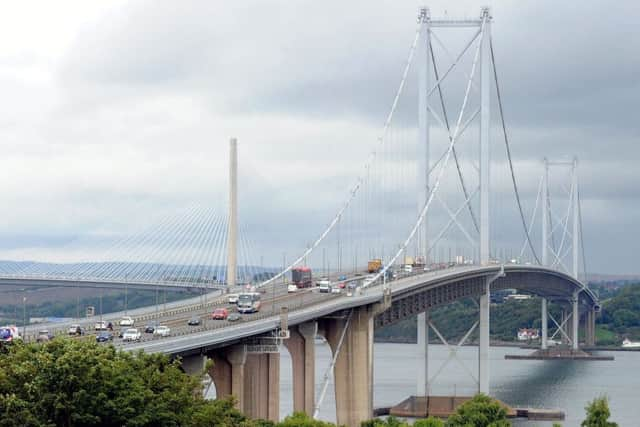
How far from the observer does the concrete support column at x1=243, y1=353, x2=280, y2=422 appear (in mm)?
34844

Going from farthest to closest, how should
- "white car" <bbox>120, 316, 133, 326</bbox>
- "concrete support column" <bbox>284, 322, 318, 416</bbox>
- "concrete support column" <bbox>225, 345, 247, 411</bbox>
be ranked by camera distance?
"concrete support column" <bbox>284, 322, 318, 416</bbox>
"white car" <bbox>120, 316, 133, 326</bbox>
"concrete support column" <bbox>225, 345, 247, 411</bbox>

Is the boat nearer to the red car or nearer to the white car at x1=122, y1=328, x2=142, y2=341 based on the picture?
the red car

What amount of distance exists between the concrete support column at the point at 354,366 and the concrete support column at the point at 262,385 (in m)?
8.59

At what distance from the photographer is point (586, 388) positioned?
7119 centimetres

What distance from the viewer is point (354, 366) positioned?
148 ft

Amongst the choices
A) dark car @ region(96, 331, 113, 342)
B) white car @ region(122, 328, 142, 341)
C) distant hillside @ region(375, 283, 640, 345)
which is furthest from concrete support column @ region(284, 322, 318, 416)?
distant hillside @ region(375, 283, 640, 345)

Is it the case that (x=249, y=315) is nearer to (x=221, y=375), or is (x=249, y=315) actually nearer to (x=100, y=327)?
(x=221, y=375)

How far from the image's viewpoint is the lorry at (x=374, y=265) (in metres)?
60.4

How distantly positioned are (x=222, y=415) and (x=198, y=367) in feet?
21.2

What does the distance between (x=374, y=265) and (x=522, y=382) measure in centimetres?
1652

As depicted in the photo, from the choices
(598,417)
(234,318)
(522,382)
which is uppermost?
(234,318)

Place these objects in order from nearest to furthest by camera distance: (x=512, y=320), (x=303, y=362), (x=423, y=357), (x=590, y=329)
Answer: (x=303, y=362) → (x=423, y=357) → (x=590, y=329) → (x=512, y=320)

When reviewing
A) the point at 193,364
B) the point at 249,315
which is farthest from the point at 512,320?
the point at 193,364

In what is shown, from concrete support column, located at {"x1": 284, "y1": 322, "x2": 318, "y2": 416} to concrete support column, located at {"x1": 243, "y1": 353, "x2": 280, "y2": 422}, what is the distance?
4041mm
